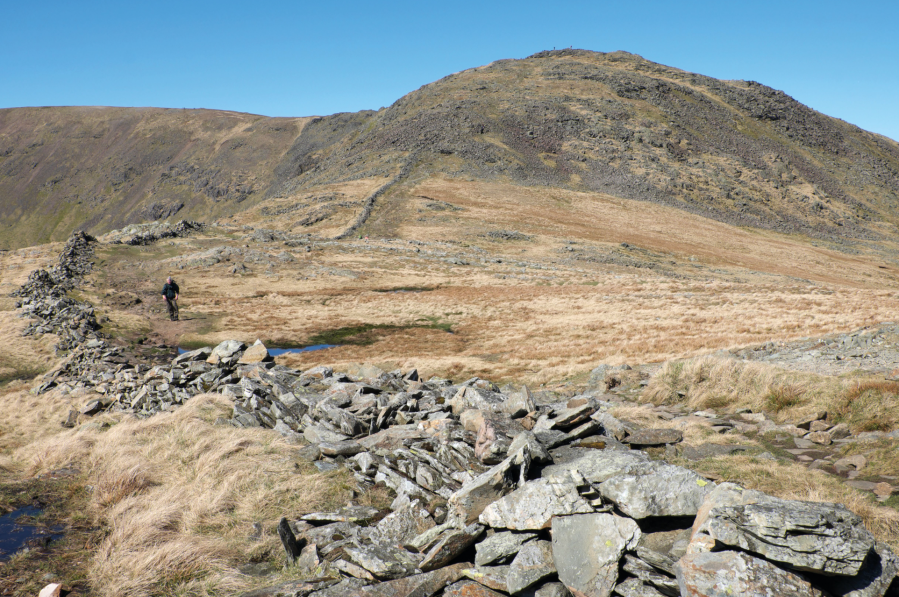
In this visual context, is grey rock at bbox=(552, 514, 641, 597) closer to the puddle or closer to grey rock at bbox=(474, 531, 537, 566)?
grey rock at bbox=(474, 531, 537, 566)

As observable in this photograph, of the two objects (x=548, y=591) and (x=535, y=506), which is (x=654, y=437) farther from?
(x=548, y=591)

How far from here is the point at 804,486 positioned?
26.8 feet

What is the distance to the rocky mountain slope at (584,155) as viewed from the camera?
10544 cm

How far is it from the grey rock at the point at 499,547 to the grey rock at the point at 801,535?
2160 mm

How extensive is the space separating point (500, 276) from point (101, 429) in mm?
43971

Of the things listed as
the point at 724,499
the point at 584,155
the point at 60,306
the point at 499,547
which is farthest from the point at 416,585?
the point at 584,155

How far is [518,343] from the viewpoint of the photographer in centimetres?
2959

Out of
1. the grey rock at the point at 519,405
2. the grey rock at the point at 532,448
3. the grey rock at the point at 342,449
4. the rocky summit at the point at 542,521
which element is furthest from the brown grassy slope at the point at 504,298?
the grey rock at the point at 532,448

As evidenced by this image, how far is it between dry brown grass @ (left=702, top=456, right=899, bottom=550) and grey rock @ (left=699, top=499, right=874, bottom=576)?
5.51 ft

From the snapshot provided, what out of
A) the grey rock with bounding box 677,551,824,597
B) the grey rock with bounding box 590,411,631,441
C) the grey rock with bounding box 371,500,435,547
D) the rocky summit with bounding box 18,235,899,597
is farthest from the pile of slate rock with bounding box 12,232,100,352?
→ the grey rock with bounding box 677,551,824,597

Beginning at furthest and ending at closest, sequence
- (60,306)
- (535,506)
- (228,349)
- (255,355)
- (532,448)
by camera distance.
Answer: (60,306)
(228,349)
(255,355)
(532,448)
(535,506)

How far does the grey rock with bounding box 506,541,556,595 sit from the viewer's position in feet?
18.7

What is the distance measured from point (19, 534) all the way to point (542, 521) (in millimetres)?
7826

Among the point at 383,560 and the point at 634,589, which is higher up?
the point at 634,589
